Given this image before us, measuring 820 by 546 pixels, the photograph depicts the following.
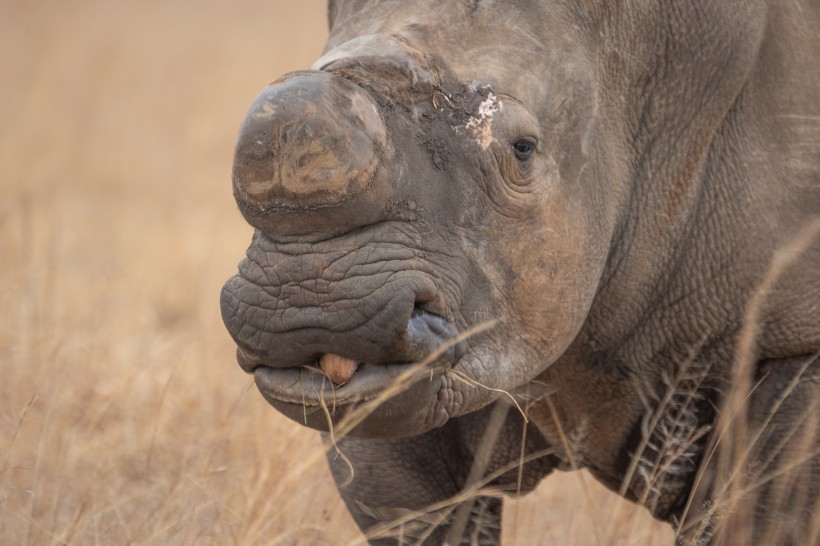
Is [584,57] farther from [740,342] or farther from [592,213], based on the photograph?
[740,342]

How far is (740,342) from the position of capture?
12.5ft

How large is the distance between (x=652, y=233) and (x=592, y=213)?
0.92 feet

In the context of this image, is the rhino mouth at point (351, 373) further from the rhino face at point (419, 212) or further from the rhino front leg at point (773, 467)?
the rhino front leg at point (773, 467)

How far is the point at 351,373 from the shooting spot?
3152 millimetres

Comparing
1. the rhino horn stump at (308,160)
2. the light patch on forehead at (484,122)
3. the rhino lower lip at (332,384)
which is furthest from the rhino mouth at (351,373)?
the light patch on forehead at (484,122)

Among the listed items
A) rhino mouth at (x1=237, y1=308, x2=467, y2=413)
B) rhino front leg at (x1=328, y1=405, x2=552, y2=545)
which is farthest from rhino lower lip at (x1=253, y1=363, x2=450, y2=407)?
rhino front leg at (x1=328, y1=405, x2=552, y2=545)

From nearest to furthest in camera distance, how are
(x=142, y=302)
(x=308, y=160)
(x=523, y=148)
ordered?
(x=308, y=160) → (x=523, y=148) → (x=142, y=302)

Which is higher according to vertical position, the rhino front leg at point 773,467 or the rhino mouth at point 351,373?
the rhino mouth at point 351,373

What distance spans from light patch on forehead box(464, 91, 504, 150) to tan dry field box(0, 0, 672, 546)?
962 millimetres

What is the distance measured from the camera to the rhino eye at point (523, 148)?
3500 mm

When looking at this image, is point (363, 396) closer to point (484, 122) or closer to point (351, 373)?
point (351, 373)

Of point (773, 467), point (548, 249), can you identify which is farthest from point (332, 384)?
point (773, 467)

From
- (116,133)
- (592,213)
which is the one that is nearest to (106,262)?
(116,133)

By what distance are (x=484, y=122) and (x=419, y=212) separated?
1.07ft
